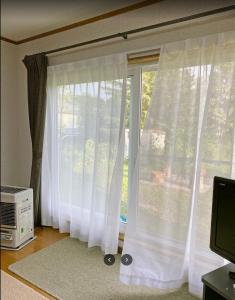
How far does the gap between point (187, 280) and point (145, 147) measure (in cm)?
116

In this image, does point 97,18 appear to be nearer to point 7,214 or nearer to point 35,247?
point 7,214

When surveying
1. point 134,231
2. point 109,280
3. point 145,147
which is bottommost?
point 109,280

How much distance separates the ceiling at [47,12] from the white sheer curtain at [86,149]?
0.42m

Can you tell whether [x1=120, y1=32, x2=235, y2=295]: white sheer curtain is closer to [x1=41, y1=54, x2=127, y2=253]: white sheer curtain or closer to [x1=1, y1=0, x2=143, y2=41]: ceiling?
[x1=41, y1=54, x2=127, y2=253]: white sheer curtain

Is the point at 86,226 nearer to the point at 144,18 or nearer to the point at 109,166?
the point at 109,166

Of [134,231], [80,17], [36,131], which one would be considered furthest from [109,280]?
[80,17]

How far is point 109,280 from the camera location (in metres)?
2.08

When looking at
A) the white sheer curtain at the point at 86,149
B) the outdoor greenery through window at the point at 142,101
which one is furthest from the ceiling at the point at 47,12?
the outdoor greenery through window at the point at 142,101

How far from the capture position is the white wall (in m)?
1.88

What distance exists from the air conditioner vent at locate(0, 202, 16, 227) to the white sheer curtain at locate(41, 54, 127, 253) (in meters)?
0.51

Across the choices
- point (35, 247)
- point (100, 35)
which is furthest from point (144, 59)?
point (35, 247)

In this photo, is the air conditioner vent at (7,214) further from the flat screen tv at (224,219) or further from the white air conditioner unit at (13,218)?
the flat screen tv at (224,219)

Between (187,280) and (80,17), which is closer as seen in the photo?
(187,280)

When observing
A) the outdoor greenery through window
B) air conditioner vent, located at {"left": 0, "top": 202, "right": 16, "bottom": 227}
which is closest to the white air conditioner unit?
→ air conditioner vent, located at {"left": 0, "top": 202, "right": 16, "bottom": 227}
